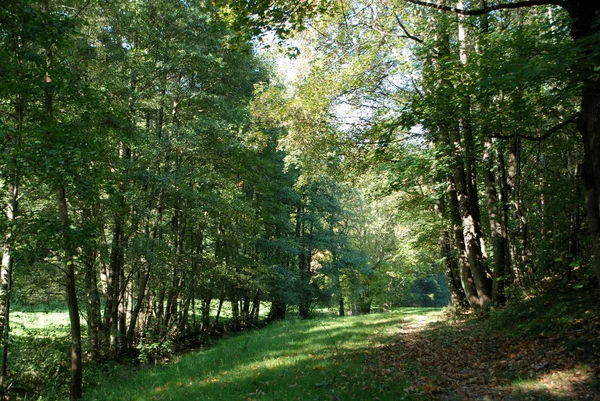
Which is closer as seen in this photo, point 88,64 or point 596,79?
point 596,79

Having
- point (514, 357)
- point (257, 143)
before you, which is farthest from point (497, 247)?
point (257, 143)

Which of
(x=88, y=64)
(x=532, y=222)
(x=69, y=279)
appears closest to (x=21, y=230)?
(x=69, y=279)

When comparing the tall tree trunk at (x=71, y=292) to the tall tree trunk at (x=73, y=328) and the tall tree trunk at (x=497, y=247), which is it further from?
the tall tree trunk at (x=497, y=247)

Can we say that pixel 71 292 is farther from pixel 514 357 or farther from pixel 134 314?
pixel 514 357

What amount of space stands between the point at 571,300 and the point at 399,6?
31.1 feet

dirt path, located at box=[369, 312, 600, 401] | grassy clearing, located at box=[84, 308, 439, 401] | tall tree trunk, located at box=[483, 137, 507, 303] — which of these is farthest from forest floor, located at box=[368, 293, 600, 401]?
tall tree trunk, located at box=[483, 137, 507, 303]

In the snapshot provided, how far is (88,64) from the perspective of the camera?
489 inches

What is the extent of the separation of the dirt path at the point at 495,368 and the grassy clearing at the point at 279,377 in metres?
0.51

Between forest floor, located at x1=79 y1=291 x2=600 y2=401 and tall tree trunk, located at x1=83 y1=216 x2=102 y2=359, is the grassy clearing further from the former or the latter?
tall tree trunk, located at x1=83 y1=216 x2=102 y2=359

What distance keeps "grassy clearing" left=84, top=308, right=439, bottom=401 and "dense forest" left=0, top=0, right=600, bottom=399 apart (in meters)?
2.13

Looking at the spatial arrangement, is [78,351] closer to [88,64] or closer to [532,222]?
[88,64]

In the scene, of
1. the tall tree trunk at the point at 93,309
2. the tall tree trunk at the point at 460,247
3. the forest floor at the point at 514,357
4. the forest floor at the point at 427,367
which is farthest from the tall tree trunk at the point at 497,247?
the tall tree trunk at the point at 93,309

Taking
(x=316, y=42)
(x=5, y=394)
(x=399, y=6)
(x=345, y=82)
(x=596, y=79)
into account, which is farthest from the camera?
(x=316, y=42)

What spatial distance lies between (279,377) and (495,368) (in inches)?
152
